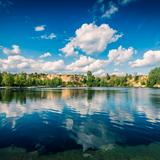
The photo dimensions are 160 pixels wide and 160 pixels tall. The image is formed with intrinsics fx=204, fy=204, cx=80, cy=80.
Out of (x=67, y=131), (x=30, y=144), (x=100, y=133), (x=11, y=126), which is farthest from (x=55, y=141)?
(x=11, y=126)

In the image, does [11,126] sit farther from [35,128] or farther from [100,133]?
[100,133]

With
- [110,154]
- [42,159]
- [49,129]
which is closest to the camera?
[42,159]

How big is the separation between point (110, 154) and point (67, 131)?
35.1 feet

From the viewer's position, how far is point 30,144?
22969 millimetres

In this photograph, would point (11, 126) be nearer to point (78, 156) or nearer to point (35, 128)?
point (35, 128)

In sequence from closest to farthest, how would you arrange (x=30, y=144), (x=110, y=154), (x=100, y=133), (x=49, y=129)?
(x=110, y=154)
(x=30, y=144)
(x=100, y=133)
(x=49, y=129)

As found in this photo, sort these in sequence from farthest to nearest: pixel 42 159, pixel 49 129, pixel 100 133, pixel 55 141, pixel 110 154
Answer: pixel 49 129 → pixel 100 133 → pixel 55 141 → pixel 110 154 → pixel 42 159

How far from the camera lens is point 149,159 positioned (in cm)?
1886

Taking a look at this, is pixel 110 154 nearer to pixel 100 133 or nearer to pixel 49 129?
pixel 100 133

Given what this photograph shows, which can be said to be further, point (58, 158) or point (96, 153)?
point (96, 153)

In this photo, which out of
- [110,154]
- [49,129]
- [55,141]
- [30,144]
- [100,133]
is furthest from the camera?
[49,129]

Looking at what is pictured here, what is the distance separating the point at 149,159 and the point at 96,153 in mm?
4967

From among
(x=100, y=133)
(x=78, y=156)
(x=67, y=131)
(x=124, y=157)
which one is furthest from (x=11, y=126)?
(x=124, y=157)

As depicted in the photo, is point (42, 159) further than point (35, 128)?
No
